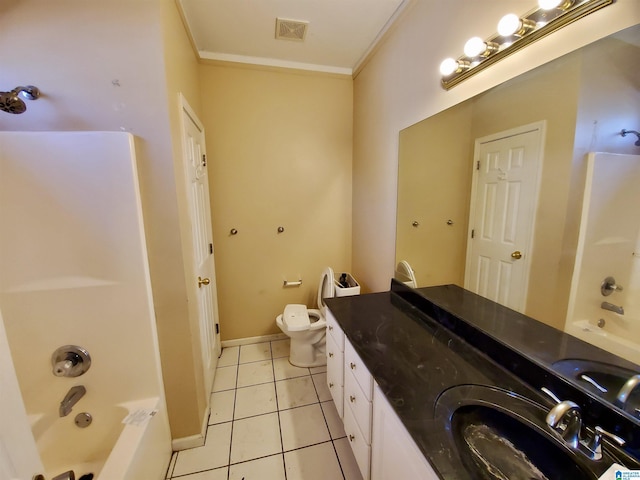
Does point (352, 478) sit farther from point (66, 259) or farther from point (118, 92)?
point (118, 92)

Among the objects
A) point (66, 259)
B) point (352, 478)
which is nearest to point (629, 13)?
point (352, 478)

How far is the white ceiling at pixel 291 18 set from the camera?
5.12 feet

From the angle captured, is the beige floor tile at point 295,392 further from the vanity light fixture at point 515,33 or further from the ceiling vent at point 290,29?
the ceiling vent at point 290,29

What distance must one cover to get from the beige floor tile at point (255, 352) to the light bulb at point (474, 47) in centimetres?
251

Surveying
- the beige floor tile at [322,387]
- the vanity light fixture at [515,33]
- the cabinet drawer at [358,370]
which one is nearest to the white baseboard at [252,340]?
the beige floor tile at [322,387]

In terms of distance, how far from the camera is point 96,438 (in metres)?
1.29

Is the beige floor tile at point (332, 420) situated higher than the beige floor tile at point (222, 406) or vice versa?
the beige floor tile at point (222, 406)

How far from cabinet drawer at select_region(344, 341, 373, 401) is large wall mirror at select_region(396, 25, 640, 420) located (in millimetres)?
654

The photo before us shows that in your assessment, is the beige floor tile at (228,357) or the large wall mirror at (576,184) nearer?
the large wall mirror at (576,184)

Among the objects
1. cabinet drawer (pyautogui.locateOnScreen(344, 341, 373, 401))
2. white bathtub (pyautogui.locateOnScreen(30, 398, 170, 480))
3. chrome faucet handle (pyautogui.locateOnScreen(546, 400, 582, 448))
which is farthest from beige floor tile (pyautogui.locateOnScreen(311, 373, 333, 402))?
chrome faucet handle (pyautogui.locateOnScreen(546, 400, 582, 448))

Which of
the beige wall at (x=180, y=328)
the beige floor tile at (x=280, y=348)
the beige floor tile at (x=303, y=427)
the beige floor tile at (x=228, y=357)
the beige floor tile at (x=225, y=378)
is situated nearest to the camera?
the beige wall at (x=180, y=328)

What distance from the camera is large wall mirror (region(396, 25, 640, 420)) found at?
706 millimetres

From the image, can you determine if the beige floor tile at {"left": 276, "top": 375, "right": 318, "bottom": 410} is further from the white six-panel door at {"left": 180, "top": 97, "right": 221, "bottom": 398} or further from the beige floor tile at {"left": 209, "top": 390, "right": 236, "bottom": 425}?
the white six-panel door at {"left": 180, "top": 97, "right": 221, "bottom": 398}

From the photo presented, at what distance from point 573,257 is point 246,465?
1806 millimetres
